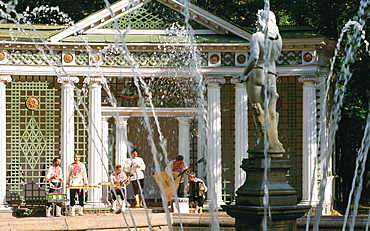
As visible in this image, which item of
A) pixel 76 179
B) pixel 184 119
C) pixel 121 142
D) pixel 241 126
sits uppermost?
pixel 184 119

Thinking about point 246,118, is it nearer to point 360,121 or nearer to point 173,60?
point 173,60

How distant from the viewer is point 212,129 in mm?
20875

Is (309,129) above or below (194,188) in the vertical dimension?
above

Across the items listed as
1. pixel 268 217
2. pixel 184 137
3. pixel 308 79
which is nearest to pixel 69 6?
pixel 184 137

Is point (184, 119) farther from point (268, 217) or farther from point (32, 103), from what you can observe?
point (268, 217)

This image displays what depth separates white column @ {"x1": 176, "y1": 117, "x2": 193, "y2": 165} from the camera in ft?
71.2

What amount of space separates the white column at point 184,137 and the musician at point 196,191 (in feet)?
4.12

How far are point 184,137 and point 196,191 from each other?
1878 mm

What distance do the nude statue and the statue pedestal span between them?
0.21 meters

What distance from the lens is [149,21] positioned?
69.3ft

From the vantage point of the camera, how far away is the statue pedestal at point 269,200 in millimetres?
9594

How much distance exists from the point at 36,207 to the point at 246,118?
608 centimetres

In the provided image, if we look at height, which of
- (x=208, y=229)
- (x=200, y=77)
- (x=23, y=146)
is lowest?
(x=208, y=229)

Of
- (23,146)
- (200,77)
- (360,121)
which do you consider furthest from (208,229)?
(360,121)
